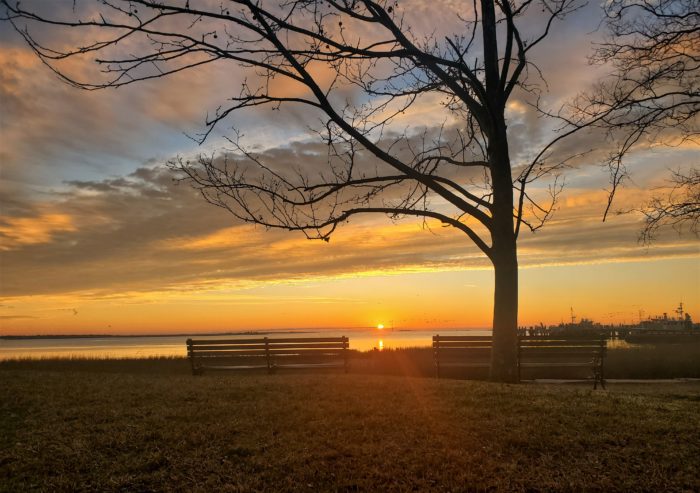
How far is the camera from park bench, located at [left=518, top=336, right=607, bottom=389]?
47.4ft

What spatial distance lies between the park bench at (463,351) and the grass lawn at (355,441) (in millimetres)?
5172

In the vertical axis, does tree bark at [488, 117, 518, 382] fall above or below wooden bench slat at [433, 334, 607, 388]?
above

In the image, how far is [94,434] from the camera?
23.8 ft

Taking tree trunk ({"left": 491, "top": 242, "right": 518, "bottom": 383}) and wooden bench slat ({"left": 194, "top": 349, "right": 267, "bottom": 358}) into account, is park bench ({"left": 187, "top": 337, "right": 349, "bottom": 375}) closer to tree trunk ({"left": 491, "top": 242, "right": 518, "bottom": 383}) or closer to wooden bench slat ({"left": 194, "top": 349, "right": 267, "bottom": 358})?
wooden bench slat ({"left": 194, "top": 349, "right": 267, "bottom": 358})

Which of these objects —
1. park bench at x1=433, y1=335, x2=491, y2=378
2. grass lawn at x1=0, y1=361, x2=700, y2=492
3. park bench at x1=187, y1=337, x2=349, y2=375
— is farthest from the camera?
park bench at x1=187, y1=337, x2=349, y2=375

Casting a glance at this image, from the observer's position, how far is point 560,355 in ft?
47.6

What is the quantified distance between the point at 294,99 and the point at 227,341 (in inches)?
359

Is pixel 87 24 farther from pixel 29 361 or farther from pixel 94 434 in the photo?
pixel 29 361

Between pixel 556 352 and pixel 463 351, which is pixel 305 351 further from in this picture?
pixel 556 352

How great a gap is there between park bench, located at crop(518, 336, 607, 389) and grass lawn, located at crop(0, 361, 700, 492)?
471cm

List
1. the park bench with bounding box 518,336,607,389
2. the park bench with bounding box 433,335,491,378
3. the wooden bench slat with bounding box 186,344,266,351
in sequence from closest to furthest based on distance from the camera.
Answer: the park bench with bounding box 518,336,607,389, the park bench with bounding box 433,335,491,378, the wooden bench slat with bounding box 186,344,266,351

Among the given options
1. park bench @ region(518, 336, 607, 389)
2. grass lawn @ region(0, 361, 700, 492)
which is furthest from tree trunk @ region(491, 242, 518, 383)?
park bench @ region(518, 336, 607, 389)

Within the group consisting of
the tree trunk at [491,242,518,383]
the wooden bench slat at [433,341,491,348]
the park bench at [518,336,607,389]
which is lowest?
the park bench at [518,336,607,389]

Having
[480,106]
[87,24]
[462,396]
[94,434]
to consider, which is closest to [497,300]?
[462,396]
